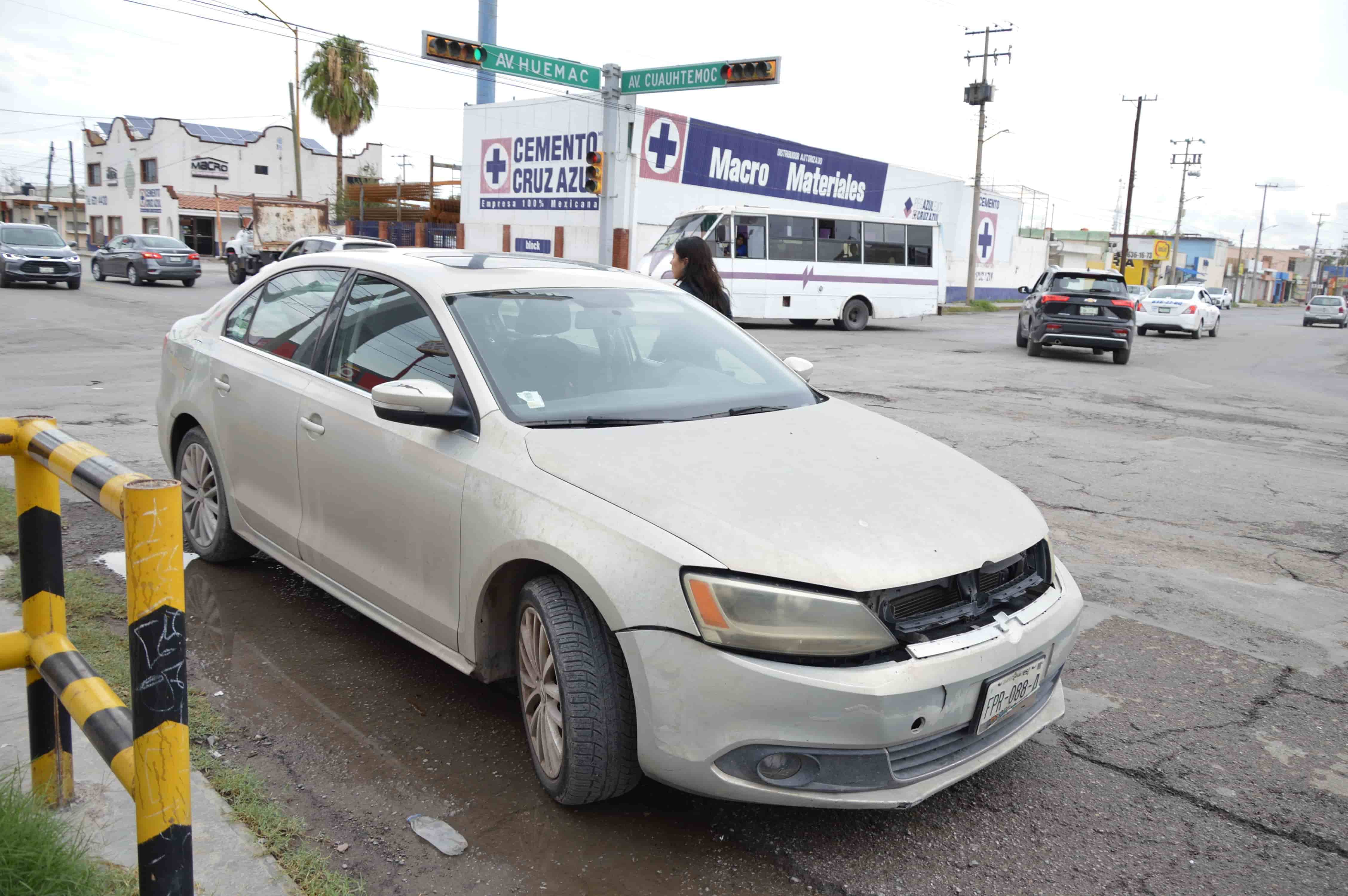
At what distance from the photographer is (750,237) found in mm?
22453

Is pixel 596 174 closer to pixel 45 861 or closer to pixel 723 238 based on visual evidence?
pixel 723 238

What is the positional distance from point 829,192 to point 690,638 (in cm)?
3351

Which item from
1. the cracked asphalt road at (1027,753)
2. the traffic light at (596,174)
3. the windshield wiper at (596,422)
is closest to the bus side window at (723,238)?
the traffic light at (596,174)

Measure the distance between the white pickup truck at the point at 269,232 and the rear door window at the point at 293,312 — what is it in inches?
1077

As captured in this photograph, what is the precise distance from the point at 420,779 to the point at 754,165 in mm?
29830

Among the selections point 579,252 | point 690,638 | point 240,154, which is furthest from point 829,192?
point 240,154

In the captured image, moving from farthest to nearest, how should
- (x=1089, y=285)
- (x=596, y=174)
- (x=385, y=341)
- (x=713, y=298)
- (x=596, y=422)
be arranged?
(x=596, y=174), (x=1089, y=285), (x=713, y=298), (x=385, y=341), (x=596, y=422)

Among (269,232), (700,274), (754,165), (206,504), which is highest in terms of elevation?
(754,165)

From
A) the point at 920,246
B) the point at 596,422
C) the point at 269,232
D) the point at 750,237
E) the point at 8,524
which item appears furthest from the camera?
the point at 269,232

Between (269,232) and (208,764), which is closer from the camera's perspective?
(208,764)

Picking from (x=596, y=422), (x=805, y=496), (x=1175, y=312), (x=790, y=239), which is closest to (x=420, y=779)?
(x=596, y=422)

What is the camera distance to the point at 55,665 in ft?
7.79

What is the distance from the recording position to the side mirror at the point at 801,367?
4461 mm

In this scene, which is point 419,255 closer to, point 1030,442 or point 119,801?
point 119,801
